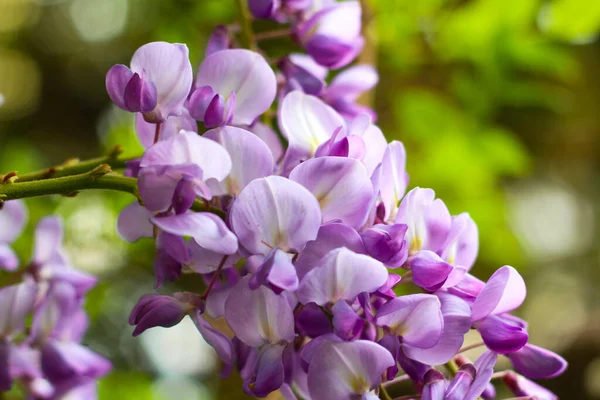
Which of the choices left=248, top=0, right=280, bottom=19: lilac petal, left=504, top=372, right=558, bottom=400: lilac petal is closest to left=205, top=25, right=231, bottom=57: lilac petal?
left=248, top=0, right=280, bottom=19: lilac petal

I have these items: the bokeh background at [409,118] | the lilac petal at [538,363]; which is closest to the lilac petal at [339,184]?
the lilac petal at [538,363]

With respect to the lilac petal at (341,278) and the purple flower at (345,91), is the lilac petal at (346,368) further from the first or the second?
the purple flower at (345,91)

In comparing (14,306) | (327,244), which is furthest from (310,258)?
(14,306)

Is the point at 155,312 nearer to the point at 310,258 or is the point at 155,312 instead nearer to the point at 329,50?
the point at 310,258

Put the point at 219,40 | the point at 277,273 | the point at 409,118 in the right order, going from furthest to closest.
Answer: the point at 409,118 → the point at 219,40 → the point at 277,273

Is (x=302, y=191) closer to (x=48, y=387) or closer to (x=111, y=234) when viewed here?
(x=48, y=387)

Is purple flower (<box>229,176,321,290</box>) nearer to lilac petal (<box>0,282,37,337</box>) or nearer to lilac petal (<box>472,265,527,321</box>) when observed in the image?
lilac petal (<box>472,265,527,321</box>)
